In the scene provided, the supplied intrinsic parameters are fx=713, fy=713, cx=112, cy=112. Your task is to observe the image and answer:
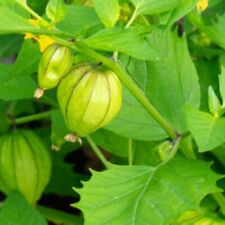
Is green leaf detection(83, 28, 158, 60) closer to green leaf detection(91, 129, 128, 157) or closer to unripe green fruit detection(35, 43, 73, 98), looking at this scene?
unripe green fruit detection(35, 43, 73, 98)

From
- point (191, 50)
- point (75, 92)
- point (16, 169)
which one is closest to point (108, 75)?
point (75, 92)

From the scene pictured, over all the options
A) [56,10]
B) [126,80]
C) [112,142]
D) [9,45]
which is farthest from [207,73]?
[56,10]

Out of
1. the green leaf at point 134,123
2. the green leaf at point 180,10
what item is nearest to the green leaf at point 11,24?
the green leaf at point 180,10

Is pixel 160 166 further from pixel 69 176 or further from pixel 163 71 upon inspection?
pixel 69 176

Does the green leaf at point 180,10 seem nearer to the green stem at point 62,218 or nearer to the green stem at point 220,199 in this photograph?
the green stem at point 220,199

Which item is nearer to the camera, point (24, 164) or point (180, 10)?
point (180, 10)

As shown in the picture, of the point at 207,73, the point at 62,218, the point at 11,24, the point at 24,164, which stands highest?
the point at 11,24

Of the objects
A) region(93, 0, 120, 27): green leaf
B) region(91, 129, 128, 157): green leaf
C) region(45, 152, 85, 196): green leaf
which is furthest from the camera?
region(45, 152, 85, 196): green leaf

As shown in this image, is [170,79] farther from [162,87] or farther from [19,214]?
[19,214]

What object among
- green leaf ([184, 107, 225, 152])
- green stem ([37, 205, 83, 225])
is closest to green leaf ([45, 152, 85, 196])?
green stem ([37, 205, 83, 225])
